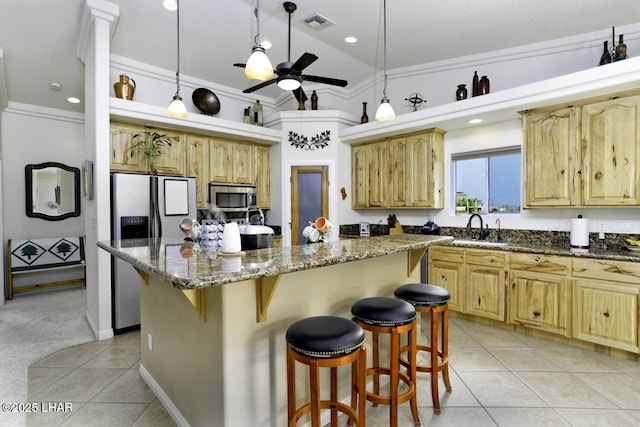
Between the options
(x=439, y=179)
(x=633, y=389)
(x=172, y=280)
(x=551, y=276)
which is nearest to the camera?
(x=172, y=280)

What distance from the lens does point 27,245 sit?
5168 mm

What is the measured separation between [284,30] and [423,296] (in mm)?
3370

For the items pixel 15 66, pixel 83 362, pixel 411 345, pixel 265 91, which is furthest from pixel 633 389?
pixel 15 66

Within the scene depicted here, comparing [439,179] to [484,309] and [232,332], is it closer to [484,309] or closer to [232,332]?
[484,309]

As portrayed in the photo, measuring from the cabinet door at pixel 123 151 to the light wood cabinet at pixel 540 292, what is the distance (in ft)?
15.0

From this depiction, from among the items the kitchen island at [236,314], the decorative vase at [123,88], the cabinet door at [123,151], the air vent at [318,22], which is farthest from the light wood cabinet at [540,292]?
the decorative vase at [123,88]

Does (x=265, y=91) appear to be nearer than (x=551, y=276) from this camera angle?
No

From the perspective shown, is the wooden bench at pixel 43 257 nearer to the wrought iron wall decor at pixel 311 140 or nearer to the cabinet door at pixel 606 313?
the wrought iron wall decor at pixel 311 140

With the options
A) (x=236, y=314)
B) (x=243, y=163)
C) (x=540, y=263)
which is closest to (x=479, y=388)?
(x=540, y=263)

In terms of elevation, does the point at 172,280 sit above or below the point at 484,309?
above

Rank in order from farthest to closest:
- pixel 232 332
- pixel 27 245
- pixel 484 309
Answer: pixel 27 245 → pixel 484 309 → pixel 232 332

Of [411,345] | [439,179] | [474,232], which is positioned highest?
[439,179]

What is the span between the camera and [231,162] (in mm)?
5012

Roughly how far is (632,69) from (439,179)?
2136mm
